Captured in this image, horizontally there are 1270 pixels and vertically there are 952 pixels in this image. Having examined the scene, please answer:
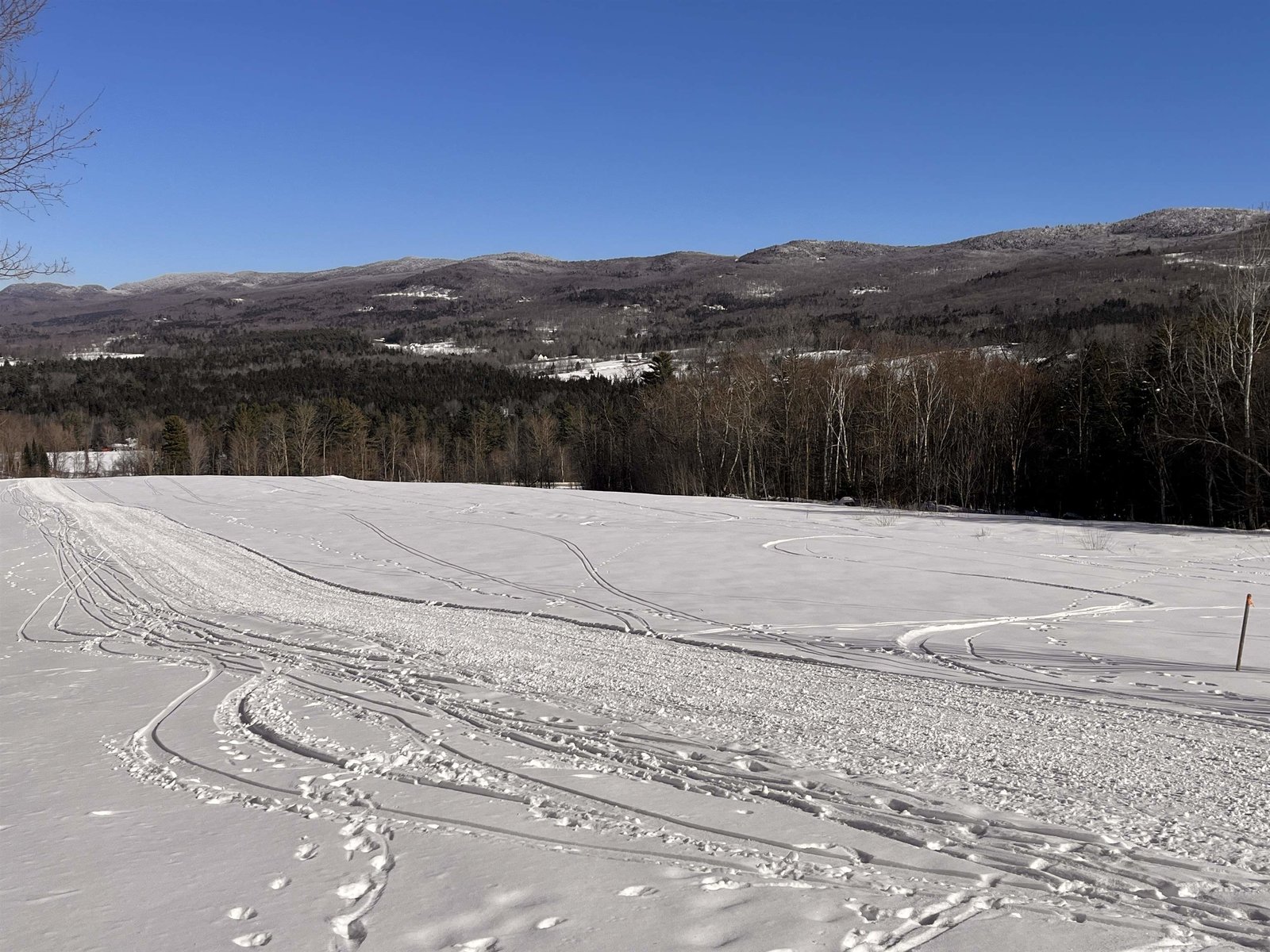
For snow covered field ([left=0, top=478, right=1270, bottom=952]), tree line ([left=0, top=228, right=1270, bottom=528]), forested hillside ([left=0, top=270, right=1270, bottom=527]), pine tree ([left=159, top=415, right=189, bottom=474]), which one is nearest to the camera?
snow covered field ([left=0, top=478, right=1270, bottom=952])

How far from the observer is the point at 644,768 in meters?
6.43

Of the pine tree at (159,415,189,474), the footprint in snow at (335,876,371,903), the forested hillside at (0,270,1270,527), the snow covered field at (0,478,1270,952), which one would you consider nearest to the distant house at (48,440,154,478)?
the forested hillside at (0,270,1270,527)

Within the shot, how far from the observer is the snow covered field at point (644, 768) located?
4289 mm

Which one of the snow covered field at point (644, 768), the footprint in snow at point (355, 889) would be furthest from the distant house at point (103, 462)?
the footprint in snow at point (355, 889)

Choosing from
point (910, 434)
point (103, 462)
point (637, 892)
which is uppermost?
point (910, 434)

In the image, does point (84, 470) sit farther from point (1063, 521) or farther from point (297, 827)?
point (297, 827)

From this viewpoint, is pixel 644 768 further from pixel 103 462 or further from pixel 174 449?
pixel 103 462

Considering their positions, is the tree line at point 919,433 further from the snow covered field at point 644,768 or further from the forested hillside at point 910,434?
the snow covered field at point 644,768

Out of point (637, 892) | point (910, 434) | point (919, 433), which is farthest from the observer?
point (910, 434)

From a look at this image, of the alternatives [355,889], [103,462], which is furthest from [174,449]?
[355,889]

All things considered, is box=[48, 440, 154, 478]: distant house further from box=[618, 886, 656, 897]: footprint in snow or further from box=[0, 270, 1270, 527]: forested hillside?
box=[618, 886, 656, 897]: footprint in snow

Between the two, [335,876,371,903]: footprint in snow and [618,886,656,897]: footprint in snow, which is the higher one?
[618,886,656,897]: footprint in snow

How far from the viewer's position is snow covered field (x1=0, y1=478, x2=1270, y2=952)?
4.29 m

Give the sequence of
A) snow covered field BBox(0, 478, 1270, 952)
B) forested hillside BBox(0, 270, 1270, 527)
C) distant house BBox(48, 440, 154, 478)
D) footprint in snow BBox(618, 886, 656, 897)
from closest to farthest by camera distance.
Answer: snow covered field BBox(0, 478, 1270, 952), footprint in snow BBox(618, 886, 656, 897), forested hillside BBox(0, 270, 1270, 527), distant house BBox(48, 440, 154, 478)
